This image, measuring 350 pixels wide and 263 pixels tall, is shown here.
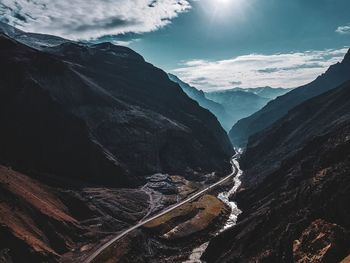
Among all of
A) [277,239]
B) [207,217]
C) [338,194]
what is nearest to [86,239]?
[207,217]

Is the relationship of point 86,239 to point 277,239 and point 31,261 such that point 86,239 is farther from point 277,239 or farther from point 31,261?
point 277,239

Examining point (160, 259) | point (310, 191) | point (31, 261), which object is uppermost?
point (310, 191)

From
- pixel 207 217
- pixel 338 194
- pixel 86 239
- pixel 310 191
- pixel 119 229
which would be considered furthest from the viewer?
pixel 207 217

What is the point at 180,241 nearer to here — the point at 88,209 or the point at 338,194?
the point at 88,209

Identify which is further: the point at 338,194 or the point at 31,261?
the point at 31,261

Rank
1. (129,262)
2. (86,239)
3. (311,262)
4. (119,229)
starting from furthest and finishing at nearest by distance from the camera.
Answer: (119,229) < (86,239) < (129,262) < (311,262)

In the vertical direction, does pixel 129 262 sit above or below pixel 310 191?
below

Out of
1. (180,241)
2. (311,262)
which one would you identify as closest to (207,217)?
(180,241)

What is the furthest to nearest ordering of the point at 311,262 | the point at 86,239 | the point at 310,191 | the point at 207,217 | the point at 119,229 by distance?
the point at 207,217 → the point at 119,229 → the point at 86,239 → the point at 310,191 → the point at 311,262

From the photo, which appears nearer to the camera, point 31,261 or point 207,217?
point 31,261
